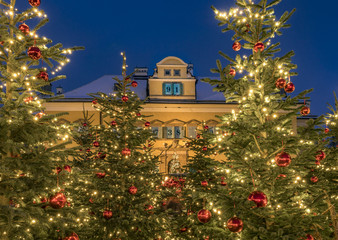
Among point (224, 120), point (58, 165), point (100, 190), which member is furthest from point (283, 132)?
point (100, 190)

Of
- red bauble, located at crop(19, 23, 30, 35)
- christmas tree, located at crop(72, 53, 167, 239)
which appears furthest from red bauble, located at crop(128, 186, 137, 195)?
red bauble, located at crop(19, 23, 30, 35)

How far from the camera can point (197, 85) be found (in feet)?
82.9

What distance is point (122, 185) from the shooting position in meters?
7.44

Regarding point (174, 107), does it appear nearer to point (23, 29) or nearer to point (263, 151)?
point (263, 151)

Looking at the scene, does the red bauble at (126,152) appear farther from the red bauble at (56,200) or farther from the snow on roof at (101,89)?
the snow on roof at (101,89)

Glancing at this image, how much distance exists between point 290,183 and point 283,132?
1.03 m

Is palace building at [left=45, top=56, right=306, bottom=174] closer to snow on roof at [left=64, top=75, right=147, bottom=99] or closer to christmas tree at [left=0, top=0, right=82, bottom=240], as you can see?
snow on roof at [left=64, top=75, right=147, bottom=99]

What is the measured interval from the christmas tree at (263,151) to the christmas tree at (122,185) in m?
2.93

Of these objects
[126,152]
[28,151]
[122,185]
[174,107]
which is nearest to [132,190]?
[122,185]

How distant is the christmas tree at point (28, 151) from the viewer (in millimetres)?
3361

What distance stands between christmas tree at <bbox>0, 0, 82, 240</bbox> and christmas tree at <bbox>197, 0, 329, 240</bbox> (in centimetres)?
281

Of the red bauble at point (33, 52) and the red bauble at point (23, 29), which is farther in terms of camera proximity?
the red bauble at point (23, 29)

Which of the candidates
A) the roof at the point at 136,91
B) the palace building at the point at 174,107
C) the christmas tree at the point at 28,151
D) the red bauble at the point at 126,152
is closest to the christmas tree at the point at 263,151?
the christmas tree at the point at 28,151

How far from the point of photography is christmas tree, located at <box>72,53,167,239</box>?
22.3ft
